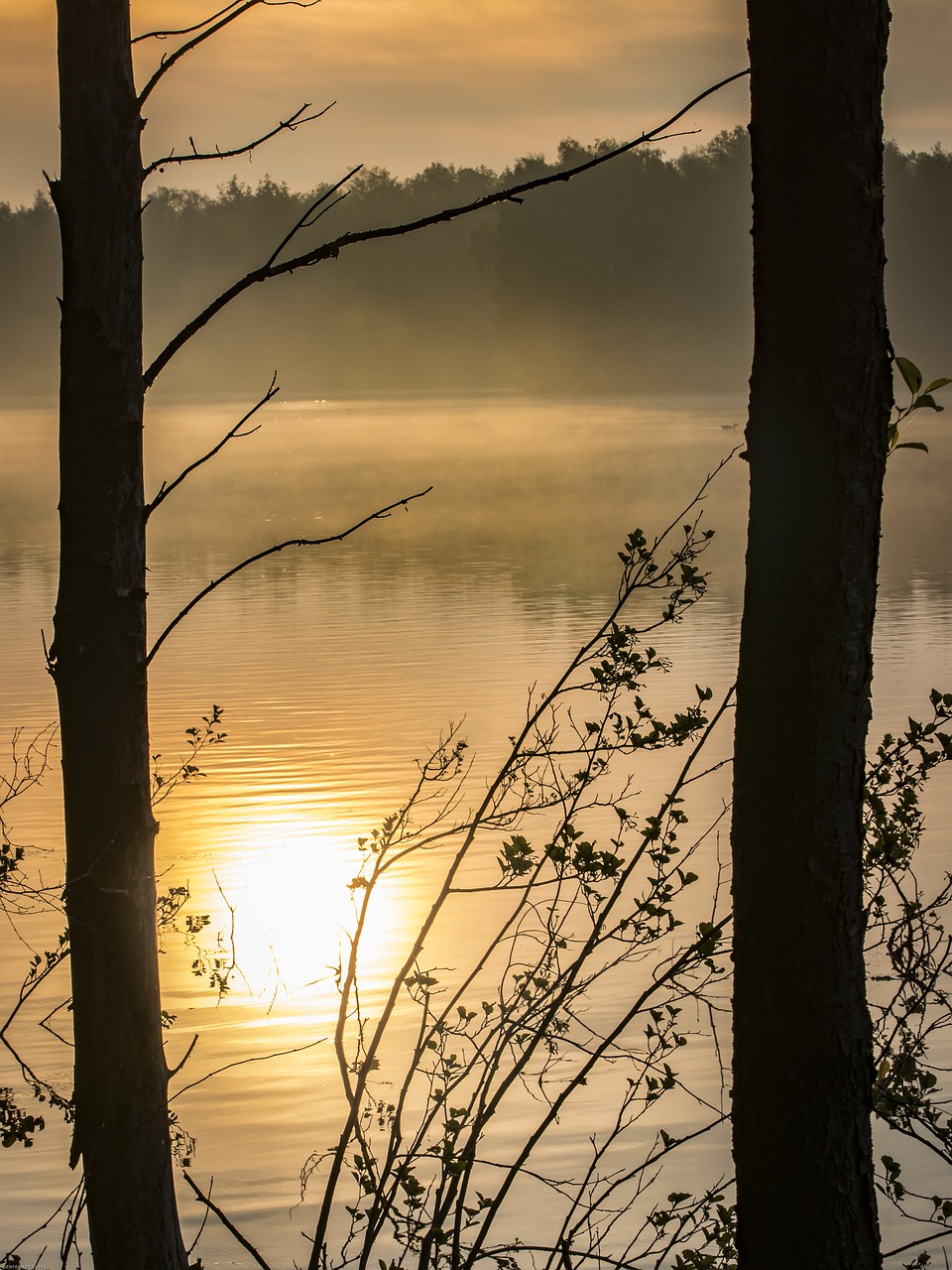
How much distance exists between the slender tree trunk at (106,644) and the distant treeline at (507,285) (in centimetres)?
7494

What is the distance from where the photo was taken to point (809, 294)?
2428 millimetres

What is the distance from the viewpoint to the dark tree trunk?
242cm

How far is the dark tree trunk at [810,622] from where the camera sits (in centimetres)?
242

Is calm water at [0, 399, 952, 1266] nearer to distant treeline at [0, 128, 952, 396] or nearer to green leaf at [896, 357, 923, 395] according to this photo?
green leaf at [896, 357, 923, 395]

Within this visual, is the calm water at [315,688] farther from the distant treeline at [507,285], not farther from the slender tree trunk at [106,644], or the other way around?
the distant treeline at [507,285]

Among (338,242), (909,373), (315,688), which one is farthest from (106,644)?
(315,688)

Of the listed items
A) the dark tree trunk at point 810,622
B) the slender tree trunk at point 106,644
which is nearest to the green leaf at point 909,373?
the dark tree trunk at point 810,622

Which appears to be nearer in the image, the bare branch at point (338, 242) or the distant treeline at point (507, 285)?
the bare branch at point (338, 242)

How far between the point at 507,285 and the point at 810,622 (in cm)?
8415

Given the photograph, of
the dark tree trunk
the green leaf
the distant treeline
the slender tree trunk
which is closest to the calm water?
the slender tree trunk

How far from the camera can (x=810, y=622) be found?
244 cm

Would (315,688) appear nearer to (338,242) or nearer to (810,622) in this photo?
(338,242)

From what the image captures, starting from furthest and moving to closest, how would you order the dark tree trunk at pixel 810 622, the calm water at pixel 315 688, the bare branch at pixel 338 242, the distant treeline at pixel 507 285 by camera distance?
the distant treeline at pixel 507 285
the calm water at pixel 315 688
the bare branch at pixel 338 242
the dark tree trunk at pixel 810 622

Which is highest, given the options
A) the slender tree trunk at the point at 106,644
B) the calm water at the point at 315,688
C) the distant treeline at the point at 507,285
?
the distant treeline at the point at 507,285
